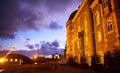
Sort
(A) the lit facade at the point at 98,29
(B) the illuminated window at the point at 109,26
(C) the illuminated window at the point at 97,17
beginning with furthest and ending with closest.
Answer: (C) the illuminated window at the point at 97,17
(B) the illuminated window at the point at 109,26
(A) the lit facade at the point at 98,29

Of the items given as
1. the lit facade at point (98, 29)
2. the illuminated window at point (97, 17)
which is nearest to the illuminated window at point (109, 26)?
the lit facade at point (98, 29)

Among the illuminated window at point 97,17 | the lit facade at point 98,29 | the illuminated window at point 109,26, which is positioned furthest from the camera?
the illuminated window at point 97,17

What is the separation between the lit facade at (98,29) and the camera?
26.9m

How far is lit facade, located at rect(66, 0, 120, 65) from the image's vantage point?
26.9 metres

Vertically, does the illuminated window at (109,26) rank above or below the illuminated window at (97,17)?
below

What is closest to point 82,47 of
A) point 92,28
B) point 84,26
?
point 84,26

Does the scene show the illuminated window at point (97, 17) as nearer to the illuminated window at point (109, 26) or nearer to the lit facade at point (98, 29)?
the lit facade at point (98, 29)

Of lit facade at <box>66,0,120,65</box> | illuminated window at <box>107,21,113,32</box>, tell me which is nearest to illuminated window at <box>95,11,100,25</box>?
lit facade at <box>66,0,120,65</box>

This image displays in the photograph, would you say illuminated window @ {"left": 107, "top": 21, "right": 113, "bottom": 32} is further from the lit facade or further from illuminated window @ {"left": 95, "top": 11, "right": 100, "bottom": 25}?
illuminated window @ {"left": 95, "top": 11, "right": 100, "bottom": 25}

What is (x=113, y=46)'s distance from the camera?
88.5ft

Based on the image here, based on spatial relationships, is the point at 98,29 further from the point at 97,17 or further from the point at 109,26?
the point at 109,26

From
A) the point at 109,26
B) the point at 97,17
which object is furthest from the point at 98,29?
the point at 109,26

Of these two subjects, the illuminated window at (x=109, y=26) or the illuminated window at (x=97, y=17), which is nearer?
the illuminated window at (x=109, y=26)

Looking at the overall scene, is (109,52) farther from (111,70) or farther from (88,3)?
(88,3)
